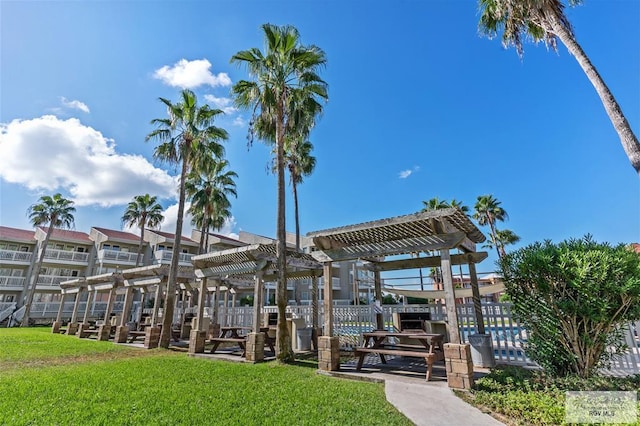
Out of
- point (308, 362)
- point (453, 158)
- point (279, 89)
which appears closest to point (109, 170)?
point (279, 89)

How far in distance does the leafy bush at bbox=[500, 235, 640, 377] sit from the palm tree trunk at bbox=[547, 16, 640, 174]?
9.22 ft

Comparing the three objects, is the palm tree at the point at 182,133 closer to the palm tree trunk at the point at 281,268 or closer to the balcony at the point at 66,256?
the palm tree trunk at the point at 281,268

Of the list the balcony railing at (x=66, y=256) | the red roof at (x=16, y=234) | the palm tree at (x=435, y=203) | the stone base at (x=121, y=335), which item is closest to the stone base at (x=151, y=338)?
the stone base at (x=121, y=335)

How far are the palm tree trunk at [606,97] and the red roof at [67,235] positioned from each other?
130 feet

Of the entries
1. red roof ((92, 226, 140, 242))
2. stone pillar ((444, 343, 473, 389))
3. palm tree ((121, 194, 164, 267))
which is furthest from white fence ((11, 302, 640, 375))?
red roof ((92, 226, 140, 242))

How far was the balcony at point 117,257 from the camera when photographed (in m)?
28.8

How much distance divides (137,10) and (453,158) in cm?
1494

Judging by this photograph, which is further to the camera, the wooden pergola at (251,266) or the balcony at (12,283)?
the balcony at (12,283)

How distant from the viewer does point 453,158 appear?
15.8 meters

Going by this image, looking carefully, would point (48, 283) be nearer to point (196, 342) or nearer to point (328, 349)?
point (196, 342)

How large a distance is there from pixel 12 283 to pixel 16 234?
5436 millimetres

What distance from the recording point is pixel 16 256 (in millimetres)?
28000

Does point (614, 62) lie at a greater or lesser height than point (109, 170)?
greater

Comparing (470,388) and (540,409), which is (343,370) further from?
(540,409)
